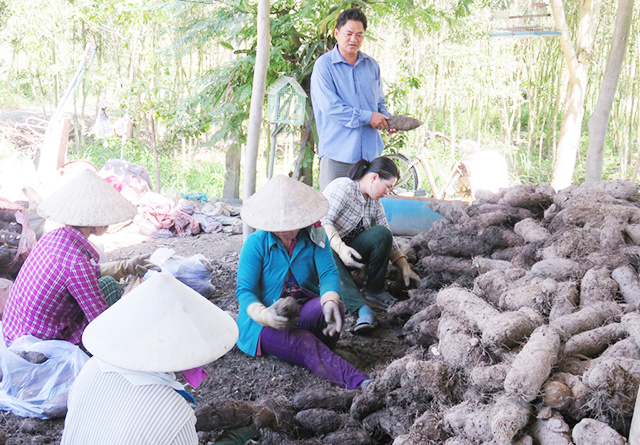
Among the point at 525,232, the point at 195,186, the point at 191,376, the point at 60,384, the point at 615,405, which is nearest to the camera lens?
the point at 191,376

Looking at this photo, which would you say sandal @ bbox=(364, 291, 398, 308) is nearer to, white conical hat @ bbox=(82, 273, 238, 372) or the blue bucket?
the blue bucket

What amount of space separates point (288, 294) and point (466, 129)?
27.0ft

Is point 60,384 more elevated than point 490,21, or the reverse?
point 490,21

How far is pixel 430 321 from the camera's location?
294 cm

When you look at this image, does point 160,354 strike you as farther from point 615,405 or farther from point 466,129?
point 466,129

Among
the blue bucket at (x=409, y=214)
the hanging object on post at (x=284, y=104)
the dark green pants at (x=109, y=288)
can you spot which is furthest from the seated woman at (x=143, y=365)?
the hanging object on post at (x=284, y=104)

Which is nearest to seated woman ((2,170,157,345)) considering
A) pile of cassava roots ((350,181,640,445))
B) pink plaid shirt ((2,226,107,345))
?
pink plaid shirt ((2,226,107,345))

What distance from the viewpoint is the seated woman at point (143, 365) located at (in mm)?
1407

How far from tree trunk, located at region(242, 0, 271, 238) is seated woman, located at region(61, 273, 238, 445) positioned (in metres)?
2.04

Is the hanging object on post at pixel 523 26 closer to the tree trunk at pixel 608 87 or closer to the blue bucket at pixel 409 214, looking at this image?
the tree trunk at pixel 608 87

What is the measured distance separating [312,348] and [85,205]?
1.28 m

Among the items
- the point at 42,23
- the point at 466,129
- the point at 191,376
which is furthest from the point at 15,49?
the point at 191,376

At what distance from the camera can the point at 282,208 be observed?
2672mm

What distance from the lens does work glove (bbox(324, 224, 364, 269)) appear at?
137 inches
